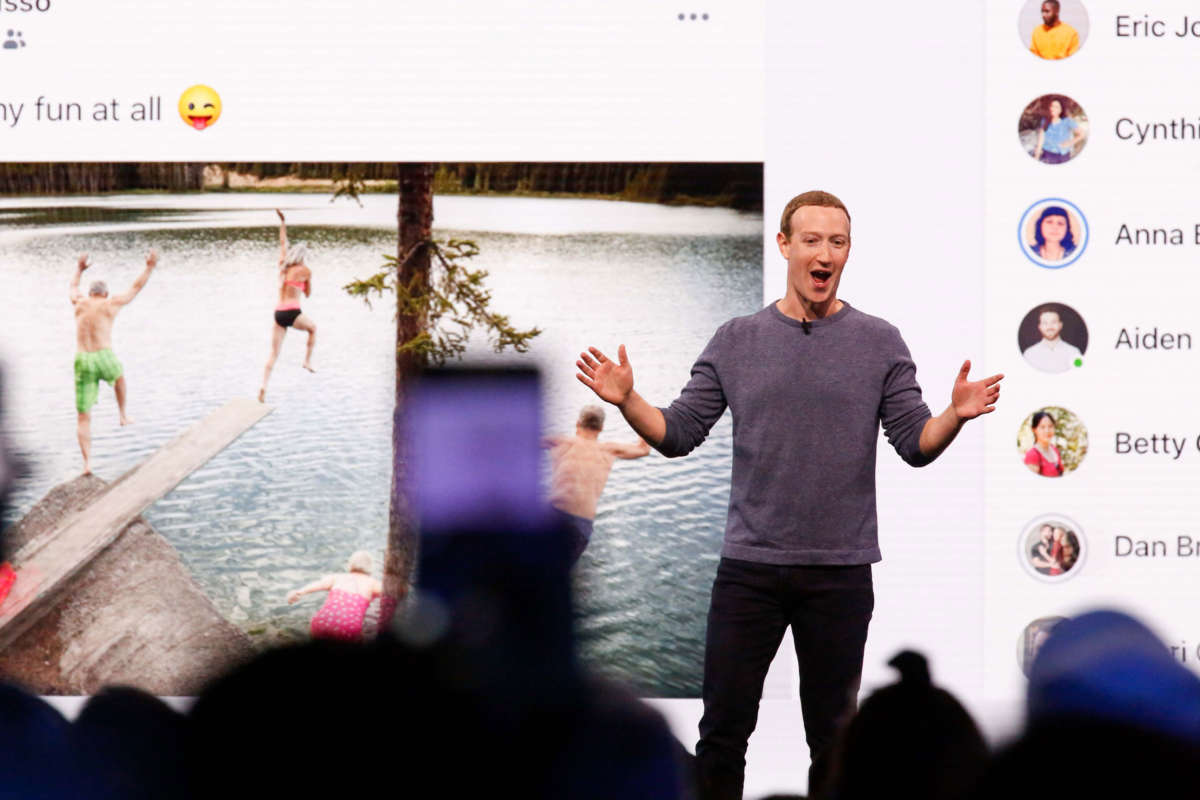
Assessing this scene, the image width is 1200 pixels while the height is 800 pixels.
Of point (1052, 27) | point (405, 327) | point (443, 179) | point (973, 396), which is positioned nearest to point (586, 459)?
point (405, 327)

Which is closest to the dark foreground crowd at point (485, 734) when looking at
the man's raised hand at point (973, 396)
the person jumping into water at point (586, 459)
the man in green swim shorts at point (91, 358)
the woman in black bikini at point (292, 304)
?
the man's raised hand at point (973, 396)

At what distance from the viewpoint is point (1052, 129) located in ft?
12.3

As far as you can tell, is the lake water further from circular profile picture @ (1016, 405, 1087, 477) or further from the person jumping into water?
circular profile picture @ (1016, 405, 1087, 477)

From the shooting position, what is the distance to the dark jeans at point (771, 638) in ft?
8.53

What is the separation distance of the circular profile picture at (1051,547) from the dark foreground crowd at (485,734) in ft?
11.3

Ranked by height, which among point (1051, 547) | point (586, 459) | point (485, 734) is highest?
point (485, 734)

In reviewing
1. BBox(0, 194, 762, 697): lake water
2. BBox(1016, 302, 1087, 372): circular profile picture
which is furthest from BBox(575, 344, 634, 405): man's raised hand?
BBox(1016, 302, 1087, 372): circular profile picture

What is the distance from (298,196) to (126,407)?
78 cm

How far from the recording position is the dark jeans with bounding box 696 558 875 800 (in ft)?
8.53

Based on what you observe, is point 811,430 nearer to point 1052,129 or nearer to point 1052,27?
point 1052,129

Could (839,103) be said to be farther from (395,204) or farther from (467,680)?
(467,680)

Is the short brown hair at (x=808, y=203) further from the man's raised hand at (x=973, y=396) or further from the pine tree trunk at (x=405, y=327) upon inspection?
the pine tree trunk at (x=405, y=327)

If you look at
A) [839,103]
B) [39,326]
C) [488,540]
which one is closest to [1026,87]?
[839,103]

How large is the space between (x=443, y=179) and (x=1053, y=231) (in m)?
1.73
